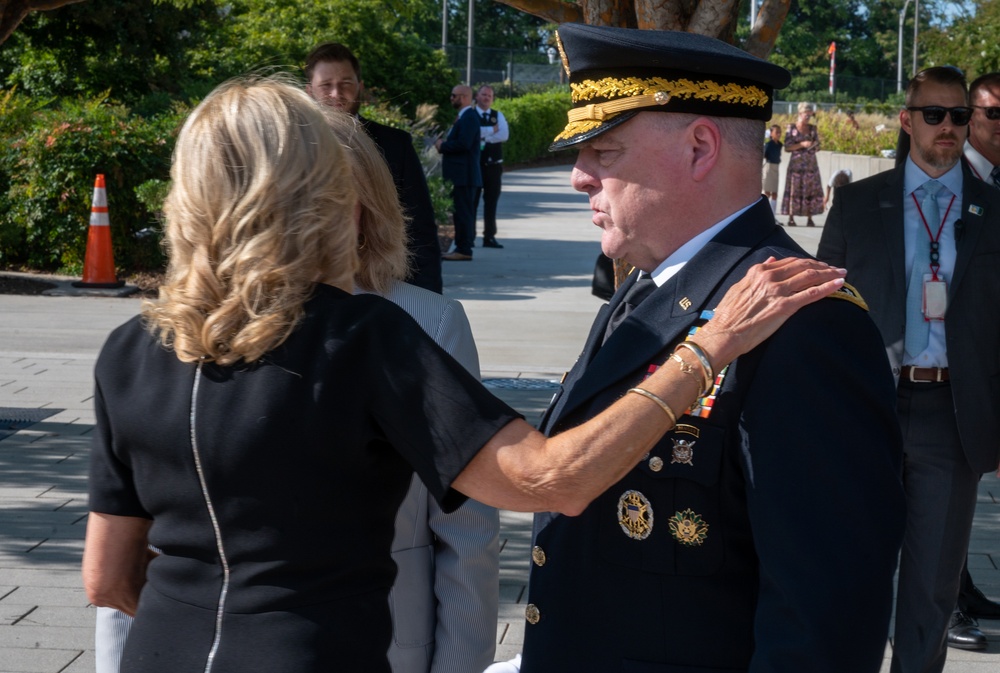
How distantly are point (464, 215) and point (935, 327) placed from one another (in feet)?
38.1

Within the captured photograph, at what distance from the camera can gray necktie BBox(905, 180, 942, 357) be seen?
400 centimetres

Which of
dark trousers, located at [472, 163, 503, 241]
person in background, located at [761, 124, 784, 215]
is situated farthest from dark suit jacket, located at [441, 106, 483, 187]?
person in background, located at [761, 124, 784, 215]

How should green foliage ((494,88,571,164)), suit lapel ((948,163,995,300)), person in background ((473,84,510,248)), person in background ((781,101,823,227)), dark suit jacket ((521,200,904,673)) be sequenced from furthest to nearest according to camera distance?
green foliage ((494,88,571,164)) < person in background ((781,101,823,227)) < person in background ((473,84,510,248)) < suit lapel ((948,163,995,300)) < dark suit jacket ((521,200,904,673))

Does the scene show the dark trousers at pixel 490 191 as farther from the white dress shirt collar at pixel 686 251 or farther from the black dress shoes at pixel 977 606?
the white dress shirt collar at pixel 686 251

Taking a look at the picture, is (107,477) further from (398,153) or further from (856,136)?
(856,136)

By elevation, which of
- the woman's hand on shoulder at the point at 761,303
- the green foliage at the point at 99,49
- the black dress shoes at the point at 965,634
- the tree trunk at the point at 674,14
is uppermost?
the green foliage at the point at 99,49

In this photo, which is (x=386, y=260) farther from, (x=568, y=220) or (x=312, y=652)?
(x=568, y=220)

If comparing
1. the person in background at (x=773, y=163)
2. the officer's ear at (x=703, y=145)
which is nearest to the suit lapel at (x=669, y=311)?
the officer's ear at (x=703, y=145)

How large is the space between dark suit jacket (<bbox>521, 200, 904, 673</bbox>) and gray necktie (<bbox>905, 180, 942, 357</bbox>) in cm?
207

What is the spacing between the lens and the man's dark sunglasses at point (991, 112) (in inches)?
182

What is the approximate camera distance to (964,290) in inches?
156

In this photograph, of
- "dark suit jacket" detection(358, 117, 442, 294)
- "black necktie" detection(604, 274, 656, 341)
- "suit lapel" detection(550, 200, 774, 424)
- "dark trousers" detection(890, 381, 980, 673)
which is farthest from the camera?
"dark suit jacket" detection(358, 117, 442, 294)

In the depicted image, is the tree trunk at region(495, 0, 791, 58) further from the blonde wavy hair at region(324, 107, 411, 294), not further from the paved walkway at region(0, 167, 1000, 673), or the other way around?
the paved walkway at region(0, 167, 1000, 673)

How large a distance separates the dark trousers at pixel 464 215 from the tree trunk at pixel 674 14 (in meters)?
10.4
